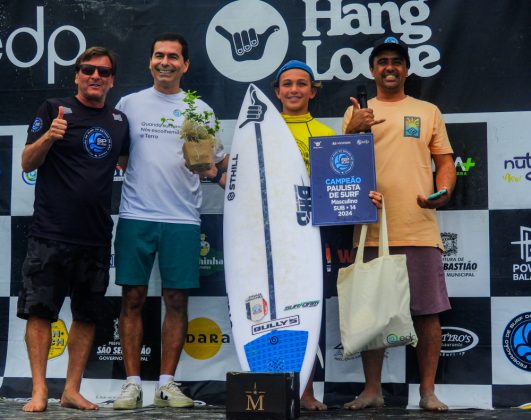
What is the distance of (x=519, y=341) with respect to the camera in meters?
4.91

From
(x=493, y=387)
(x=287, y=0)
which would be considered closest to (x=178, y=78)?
(x=287, y=0)

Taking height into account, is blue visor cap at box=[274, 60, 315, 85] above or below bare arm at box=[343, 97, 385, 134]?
above

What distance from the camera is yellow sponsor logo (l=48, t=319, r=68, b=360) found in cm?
531

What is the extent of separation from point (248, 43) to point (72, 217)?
4.86 feet

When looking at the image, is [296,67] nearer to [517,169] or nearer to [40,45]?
[517,169]

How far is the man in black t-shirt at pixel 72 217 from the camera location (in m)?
4.46

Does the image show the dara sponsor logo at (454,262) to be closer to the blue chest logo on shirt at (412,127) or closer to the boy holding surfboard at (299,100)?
the blue chest logo on shirt at (412,127)

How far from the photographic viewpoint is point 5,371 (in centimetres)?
533

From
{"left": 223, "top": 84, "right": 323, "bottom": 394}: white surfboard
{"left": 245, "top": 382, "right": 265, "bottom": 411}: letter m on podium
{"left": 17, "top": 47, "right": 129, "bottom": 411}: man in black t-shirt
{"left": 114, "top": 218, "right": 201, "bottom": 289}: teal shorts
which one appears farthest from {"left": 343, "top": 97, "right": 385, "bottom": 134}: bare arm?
{"left": 245, "top": 382, "right": 265, "bottom": 411}: letter m on podium

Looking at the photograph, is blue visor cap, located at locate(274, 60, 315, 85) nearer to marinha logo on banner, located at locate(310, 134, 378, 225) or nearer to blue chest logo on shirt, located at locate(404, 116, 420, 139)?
marinha logo on banner, located at locate(310, 134, 378, 225)

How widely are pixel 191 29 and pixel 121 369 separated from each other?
6.45ft

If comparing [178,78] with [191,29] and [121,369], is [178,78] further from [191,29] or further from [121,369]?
Answer: [121,369]

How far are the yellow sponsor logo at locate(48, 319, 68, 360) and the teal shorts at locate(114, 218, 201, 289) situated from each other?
792mm

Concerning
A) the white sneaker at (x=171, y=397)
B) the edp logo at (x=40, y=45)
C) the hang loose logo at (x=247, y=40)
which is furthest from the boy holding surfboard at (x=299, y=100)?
the edp logo at (x=40, y=45)
